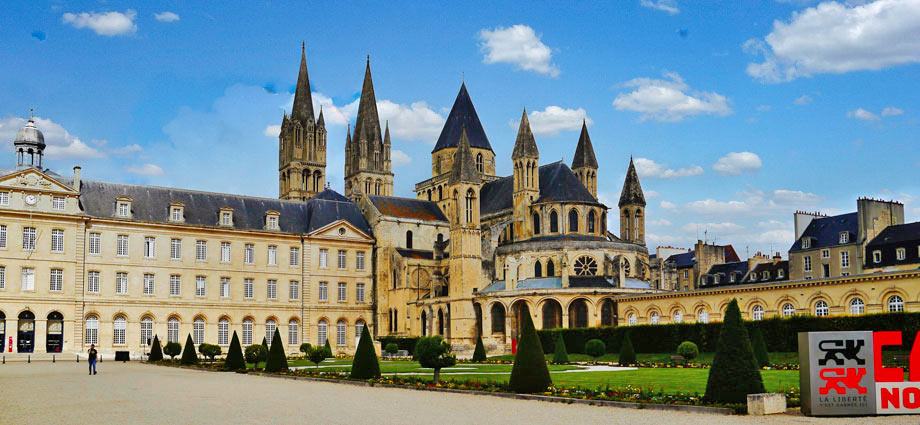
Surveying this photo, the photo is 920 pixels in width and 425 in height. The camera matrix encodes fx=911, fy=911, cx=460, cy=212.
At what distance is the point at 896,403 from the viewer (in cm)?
1612

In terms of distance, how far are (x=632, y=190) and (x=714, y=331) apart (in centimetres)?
2596

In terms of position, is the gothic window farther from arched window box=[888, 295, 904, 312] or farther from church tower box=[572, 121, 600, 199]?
arched window box=[888, 295, 904, 312]

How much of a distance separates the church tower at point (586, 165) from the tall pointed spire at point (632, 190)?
244cm

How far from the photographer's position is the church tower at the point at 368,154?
268 feet

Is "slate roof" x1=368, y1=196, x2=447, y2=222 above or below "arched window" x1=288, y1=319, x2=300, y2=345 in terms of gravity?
above

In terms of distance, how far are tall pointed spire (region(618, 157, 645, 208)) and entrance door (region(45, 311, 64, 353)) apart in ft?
129

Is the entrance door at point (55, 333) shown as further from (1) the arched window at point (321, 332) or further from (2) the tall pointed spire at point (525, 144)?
(2) the tall pointed spire at point (525, 144)

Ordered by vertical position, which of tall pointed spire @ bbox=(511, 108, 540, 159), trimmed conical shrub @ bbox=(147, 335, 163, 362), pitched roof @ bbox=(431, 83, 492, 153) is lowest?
trimmed conical shrub @ bbox=(147, 335, 163, 362)

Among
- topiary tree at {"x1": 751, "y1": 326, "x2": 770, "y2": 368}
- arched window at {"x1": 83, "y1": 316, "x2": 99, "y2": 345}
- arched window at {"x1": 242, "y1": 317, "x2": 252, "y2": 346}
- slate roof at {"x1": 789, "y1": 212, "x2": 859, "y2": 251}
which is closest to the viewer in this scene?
topiary tree at {"x1": 751, "y1": 326, "x2": 770, "y2": 368}

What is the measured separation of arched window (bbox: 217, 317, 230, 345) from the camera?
58.6 meters

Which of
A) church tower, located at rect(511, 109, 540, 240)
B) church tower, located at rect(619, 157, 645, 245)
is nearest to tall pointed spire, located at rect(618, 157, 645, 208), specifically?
church tower, located at rect(619, 157, 645, 245)

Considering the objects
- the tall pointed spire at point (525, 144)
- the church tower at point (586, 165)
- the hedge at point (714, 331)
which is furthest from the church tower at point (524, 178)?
the hedge at point (714, 331)

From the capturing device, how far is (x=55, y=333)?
2072 inches

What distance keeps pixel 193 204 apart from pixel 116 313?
8.82 metres
